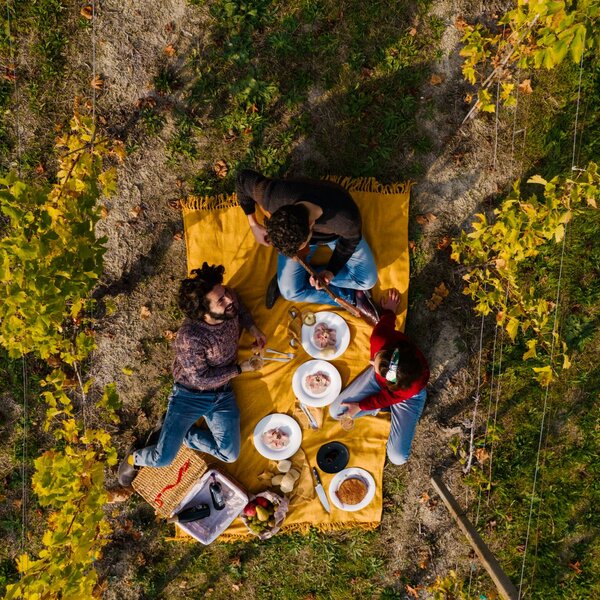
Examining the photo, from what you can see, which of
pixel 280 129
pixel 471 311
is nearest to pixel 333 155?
pixel 280 129

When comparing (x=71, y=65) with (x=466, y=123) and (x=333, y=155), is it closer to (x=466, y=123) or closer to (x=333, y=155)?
(x=333, y=155)

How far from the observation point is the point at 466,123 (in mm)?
5281

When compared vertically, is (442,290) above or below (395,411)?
above

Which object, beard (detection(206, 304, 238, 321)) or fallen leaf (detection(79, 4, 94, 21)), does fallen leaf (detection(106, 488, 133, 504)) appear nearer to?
beard (detection(206, 304, 238, 321))

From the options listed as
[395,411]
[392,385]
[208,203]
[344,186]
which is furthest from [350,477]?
[208,203]

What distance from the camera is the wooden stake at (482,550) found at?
13.0 ft

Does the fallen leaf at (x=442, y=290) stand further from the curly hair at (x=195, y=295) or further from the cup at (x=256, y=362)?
the curly hair at (x=195, y=295)

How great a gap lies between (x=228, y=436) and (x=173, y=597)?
2.21m

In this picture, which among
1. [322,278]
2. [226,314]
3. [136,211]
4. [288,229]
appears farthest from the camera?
[136,211]

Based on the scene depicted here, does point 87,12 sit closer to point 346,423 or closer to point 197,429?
point 197,429

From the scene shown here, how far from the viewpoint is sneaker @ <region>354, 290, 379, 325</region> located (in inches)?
202

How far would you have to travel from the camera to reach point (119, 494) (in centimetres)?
539

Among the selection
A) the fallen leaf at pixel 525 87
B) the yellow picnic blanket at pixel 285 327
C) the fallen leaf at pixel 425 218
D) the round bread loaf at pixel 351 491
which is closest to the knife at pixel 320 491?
the yellow picnic blanket at pixel 285 327

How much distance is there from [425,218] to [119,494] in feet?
15.5
